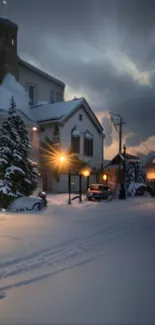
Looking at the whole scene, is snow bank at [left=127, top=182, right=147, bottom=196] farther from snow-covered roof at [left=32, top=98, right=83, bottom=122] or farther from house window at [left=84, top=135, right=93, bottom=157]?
snow-covered roof at [left=32, top=98, right=83, bottom=122]

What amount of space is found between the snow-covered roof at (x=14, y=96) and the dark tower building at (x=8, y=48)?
917 millimetres

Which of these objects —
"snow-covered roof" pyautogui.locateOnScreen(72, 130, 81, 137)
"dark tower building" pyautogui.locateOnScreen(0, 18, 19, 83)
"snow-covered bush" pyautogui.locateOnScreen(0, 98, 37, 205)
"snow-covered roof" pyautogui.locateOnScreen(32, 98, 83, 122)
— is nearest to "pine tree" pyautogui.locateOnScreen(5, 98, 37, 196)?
"snow-covered bush" pyautogui.locateOnScreen(0, 98, 37, 205)

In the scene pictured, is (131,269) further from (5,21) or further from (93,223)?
(5,21)

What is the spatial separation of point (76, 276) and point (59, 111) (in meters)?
28.5

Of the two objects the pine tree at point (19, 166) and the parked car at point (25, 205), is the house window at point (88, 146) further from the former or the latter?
the parked car at point (25, 205)

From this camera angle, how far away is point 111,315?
16.2ft

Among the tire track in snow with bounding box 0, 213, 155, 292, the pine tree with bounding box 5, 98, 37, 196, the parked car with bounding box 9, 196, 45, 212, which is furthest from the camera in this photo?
the pine tree with bounding box 5, 98, 37, 196

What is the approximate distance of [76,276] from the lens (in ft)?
22.2

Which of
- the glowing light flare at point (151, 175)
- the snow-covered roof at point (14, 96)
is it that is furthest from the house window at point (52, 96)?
the glowing light flare at point (151, 175)

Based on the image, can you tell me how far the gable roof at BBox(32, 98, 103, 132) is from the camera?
108 feet

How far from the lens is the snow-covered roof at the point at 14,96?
28.9 meters

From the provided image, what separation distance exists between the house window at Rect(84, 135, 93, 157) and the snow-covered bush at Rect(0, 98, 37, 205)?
48.6 feet

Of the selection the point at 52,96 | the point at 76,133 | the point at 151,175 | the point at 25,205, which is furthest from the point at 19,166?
the point at 151,175

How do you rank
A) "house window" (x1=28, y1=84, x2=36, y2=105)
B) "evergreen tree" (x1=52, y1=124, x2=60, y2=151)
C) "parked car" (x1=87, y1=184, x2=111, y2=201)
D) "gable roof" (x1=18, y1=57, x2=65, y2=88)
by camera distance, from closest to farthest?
1. "parked car" (x1=87, y1=184, x2=111, y2=201)
2. "evergreen tree" (x1=52, y1=124, x2=60, y2=151)
3. "gable roof" (x1=18, y1=57, x2=65, y2=88)
4. "house window" (x1=28, y1=84, x2=36, y2=105)
